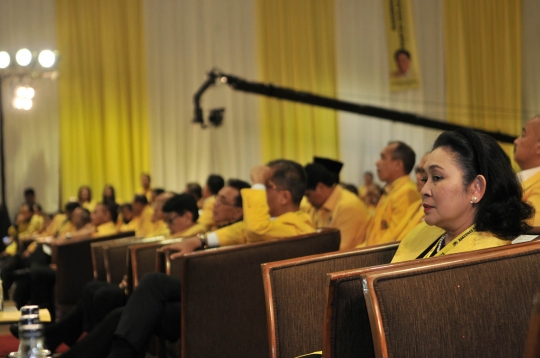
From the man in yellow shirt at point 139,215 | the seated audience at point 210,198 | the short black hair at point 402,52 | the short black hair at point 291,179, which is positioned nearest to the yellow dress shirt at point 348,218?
the short black hair at point 291,179

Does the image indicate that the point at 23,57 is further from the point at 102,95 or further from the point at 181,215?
the point at 181,215

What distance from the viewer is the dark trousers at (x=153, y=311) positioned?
3162 mm

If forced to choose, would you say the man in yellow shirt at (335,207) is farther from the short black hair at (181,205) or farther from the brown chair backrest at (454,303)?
the brown chair backrest at (454,303)

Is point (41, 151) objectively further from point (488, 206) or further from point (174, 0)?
point (488, 206)

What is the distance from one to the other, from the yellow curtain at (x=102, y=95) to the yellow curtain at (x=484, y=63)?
4.70 m

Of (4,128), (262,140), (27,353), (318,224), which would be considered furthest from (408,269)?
(4,128)

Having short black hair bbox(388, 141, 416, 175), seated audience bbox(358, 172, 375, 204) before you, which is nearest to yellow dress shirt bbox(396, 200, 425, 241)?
short black hair bbox(388, 141, 416, 175)

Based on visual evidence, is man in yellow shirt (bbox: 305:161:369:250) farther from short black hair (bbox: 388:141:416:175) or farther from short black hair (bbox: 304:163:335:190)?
short black hair (bbox: 388:141:416:175)

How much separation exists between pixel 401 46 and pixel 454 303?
9.22 metres

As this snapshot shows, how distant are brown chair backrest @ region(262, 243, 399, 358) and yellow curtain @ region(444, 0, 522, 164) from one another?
26.4 ft

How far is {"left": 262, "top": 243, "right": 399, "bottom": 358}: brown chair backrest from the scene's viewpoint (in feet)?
7.59

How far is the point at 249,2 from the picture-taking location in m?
11.8

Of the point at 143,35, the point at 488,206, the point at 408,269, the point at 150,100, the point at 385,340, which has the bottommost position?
the point at 385,340

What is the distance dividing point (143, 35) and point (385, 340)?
11152 mm
